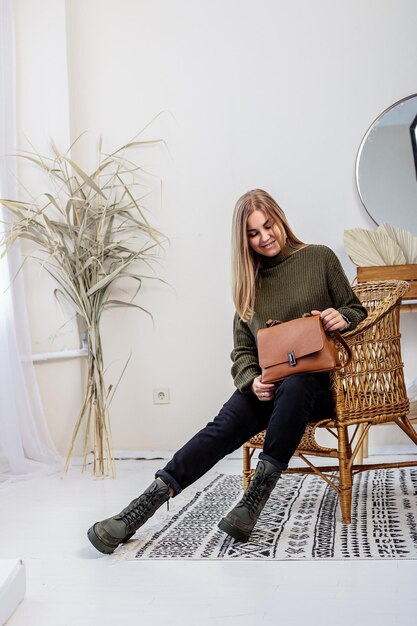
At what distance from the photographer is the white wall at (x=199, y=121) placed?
3520mm

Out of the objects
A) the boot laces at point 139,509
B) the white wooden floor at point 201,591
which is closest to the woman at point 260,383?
the boot laces at point 139,509

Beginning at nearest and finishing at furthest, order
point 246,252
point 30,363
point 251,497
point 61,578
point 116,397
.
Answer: point 61,578, point 251,497, point 246,252, point 30,363, point 116,397

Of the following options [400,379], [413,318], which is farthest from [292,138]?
[400,379]

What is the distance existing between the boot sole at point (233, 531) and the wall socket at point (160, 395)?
5.32 ft

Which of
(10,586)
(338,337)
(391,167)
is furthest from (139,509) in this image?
(391,167)

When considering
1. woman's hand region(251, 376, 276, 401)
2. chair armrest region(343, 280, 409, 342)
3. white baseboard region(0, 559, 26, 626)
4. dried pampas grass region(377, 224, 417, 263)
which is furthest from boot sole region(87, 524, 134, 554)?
dried pampas grass region(377, 224, 417, 263)

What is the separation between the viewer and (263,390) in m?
2.30

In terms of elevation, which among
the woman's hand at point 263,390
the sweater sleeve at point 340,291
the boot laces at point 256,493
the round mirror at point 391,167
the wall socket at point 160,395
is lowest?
the boot laces at point 256,493

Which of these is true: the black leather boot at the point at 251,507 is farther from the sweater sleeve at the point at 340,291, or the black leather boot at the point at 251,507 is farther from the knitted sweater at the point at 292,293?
the sweater sleeve at the point at 340,291

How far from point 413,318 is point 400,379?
3.31 feet

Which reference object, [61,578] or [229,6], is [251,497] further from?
[229,6]

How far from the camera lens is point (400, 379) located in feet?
8.20

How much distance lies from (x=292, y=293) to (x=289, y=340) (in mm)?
270

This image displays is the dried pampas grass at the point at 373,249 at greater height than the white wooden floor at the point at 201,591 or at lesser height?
greater
